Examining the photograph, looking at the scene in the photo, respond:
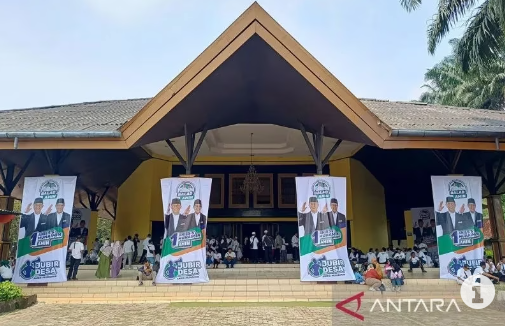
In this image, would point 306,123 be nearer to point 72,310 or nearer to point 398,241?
point 72,310

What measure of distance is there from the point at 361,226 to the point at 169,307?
1041cm

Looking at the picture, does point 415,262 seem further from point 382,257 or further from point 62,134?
point 62,134

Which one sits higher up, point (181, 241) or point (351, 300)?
point (181, 241)

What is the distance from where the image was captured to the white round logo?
8836 mm

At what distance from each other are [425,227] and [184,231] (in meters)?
11.4

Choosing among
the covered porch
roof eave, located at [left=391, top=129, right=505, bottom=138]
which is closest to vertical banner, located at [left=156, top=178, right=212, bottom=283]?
the covered porch

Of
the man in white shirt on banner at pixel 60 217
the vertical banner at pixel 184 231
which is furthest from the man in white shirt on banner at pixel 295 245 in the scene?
the man in white shirt on banner at pixel 60 217

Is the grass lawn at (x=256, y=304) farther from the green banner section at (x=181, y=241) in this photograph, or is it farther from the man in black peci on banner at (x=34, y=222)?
the man in black peci on banner at (x=34, y=222)

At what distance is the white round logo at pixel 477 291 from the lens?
8836 millimetres

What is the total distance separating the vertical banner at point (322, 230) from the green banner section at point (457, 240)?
2.58 m

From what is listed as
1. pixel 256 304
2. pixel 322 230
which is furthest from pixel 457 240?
pixel 256 304

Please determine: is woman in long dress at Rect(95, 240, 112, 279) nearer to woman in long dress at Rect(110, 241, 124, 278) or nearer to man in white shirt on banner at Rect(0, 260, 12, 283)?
woman in long dress at Rect(110, 241, 124, 278)

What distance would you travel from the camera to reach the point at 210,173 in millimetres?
16922

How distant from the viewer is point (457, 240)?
31.6ft
